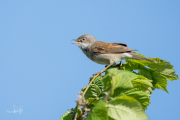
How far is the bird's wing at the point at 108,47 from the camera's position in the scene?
6.29 m

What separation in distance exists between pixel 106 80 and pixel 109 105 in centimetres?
31

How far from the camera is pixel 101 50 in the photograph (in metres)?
6.71

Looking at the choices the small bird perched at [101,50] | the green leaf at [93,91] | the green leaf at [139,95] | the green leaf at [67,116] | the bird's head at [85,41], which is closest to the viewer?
the green leaf at [139,95]

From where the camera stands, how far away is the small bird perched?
6083 millimetres

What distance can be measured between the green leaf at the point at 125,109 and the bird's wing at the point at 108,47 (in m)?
3.67

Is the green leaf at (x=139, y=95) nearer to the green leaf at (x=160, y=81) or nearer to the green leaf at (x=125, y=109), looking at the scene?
the green leaf at (x=125, y=109)

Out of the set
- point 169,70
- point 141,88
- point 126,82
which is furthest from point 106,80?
point 169,70

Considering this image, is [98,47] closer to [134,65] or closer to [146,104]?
[134,65]

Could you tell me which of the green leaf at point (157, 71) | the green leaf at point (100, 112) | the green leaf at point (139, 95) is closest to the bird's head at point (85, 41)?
the green leaf at point (157, 71)

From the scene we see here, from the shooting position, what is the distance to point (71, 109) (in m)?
3.27

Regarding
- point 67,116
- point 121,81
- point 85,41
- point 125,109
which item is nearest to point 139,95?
point 125,109

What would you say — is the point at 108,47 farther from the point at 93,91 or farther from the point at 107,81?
the point at 107,81

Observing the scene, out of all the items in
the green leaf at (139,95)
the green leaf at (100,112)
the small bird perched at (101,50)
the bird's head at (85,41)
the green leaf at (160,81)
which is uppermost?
the bird's head at (85,41)

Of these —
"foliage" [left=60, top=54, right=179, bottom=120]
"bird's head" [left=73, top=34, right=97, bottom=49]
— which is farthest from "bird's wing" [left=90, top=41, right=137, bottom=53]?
"foliage" [left=60, top=54, right=179, bottom=120]
